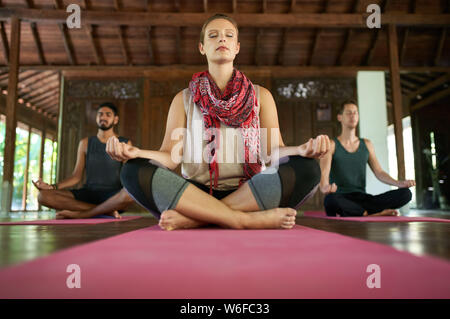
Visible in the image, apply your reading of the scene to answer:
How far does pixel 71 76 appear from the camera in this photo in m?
6.75

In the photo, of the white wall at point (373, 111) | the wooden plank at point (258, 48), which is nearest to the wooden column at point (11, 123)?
the wooden plank at point (258, 48)

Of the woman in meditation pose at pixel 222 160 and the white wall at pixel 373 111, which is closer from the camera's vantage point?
the woman in meditation pose at pixel 222 160

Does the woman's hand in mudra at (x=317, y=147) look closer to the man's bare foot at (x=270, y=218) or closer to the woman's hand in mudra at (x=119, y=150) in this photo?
the man's bare foot at (x=270, y=218)

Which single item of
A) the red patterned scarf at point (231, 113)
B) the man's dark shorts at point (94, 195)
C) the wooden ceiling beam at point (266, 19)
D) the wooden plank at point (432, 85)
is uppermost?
the wooden ceiling beam at point (266, 19)

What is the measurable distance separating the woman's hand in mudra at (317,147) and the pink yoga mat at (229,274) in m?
0.52

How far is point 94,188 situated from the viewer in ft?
10.2

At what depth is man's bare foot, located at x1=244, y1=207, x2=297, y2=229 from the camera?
143 centimetres

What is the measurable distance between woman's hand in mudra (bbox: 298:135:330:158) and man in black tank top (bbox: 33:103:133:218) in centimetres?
183

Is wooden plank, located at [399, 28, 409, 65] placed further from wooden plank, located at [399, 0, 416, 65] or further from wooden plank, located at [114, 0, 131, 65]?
wooden plank, located at [114, 0, 131, 65]

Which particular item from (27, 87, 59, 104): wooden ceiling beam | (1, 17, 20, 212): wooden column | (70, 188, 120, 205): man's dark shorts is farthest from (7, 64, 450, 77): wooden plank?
(70, 188, 120, 205): man's dark shorts

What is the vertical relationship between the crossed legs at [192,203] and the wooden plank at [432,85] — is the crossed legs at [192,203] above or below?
below

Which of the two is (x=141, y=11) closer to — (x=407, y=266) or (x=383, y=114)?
(x=383, y=114)

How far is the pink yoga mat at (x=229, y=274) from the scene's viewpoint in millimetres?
597
